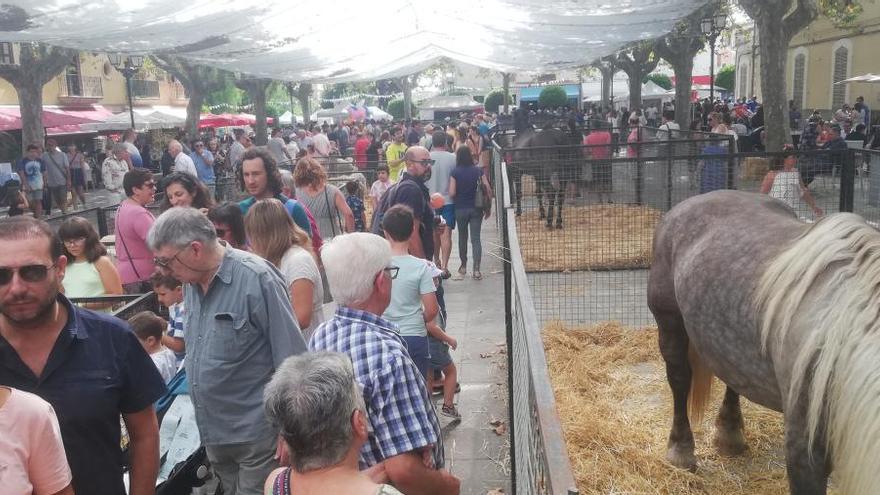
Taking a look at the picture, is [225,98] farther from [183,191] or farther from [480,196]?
[183,191]

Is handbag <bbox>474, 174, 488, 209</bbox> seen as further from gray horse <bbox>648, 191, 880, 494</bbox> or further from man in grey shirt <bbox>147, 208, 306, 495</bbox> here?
man in grey shirt <bbox>147, 208, 306, 495</bbox>

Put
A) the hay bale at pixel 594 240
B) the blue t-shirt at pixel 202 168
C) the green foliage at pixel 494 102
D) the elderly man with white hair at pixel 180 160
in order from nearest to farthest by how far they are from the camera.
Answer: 1. the hay bale at pixel 594 240
2. the elderly man with white hair at pixel 180 160
3. the blue t-shirt at pixel 202 168
4. the green foliage at pixel 494 102

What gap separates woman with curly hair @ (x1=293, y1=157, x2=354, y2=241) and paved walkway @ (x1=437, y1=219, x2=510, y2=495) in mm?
1586

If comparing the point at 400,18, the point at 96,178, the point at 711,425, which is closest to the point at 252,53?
the point at 400,18

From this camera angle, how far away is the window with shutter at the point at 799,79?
98.9ft

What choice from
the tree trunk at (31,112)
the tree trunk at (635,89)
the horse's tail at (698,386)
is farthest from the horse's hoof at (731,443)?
the tree trunk at (635,89)

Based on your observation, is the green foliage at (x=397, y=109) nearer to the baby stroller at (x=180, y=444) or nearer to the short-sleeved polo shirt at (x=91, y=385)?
the baby stroller at (x=180, y=444)

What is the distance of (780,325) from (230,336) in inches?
89.0

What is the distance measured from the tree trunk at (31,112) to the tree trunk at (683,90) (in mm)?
17614

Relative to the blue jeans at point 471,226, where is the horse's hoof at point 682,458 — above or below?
below

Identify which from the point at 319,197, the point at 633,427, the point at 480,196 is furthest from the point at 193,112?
the point at 633,427

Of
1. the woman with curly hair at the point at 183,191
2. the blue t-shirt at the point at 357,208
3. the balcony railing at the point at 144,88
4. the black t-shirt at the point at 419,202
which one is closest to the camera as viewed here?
the woman with curly hair at the point at 183,191

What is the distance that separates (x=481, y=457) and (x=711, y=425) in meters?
1.55

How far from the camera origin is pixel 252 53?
1142 cm
